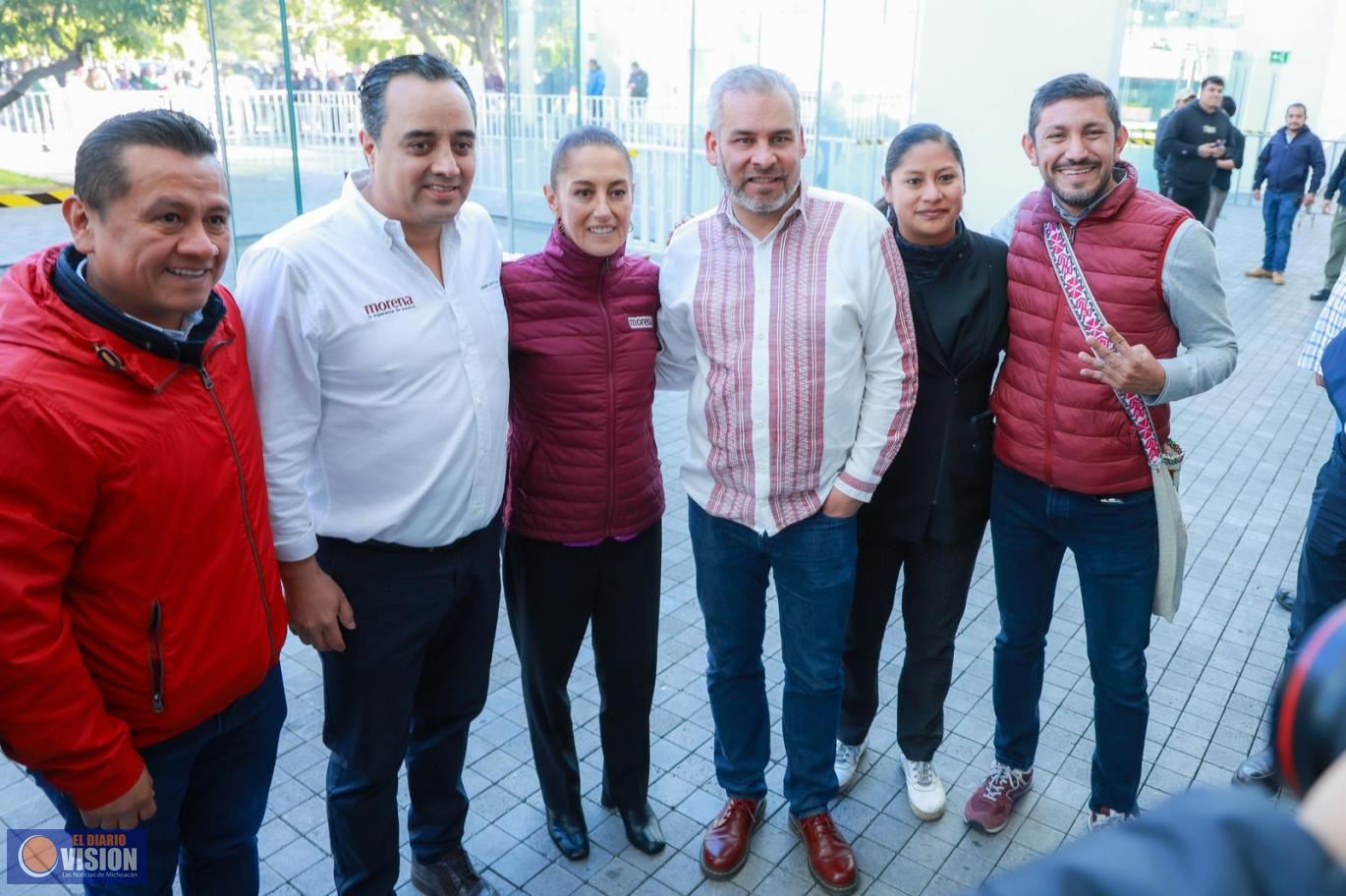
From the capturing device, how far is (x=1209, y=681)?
392 centimetres

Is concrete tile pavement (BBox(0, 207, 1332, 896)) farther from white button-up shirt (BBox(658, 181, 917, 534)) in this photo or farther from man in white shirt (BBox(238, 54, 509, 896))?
white button-up shirt (BBox(658, 181, 917, 534))

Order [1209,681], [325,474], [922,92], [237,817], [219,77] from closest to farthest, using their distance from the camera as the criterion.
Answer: [237,817], [325,474], [1209,681], [219,77], [922,92]

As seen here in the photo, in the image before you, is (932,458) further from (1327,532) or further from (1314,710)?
(1314,710)

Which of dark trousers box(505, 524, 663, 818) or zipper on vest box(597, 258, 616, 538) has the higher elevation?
zipper on vest box(597, 258, 616, 538)

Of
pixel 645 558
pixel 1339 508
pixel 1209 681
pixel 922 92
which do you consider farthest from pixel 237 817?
pixel 922 92

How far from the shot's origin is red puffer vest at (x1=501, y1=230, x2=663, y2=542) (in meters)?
2.66

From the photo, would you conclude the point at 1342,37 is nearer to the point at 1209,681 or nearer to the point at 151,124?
the point at 1209,681

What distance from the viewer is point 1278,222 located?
11.6 meters

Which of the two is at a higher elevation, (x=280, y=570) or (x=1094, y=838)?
(x=1094, y=838)

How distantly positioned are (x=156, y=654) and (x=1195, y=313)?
99.1 inches

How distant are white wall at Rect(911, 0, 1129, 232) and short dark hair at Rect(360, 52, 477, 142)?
552cm

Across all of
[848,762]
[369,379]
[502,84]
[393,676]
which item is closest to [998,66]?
[502,84]

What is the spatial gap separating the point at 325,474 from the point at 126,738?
736 mm

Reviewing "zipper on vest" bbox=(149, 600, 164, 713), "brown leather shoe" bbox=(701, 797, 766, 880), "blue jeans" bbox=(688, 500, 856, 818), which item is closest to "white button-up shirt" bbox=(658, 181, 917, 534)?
"blue jeans" bbox=(688, 500, 856, 818)
